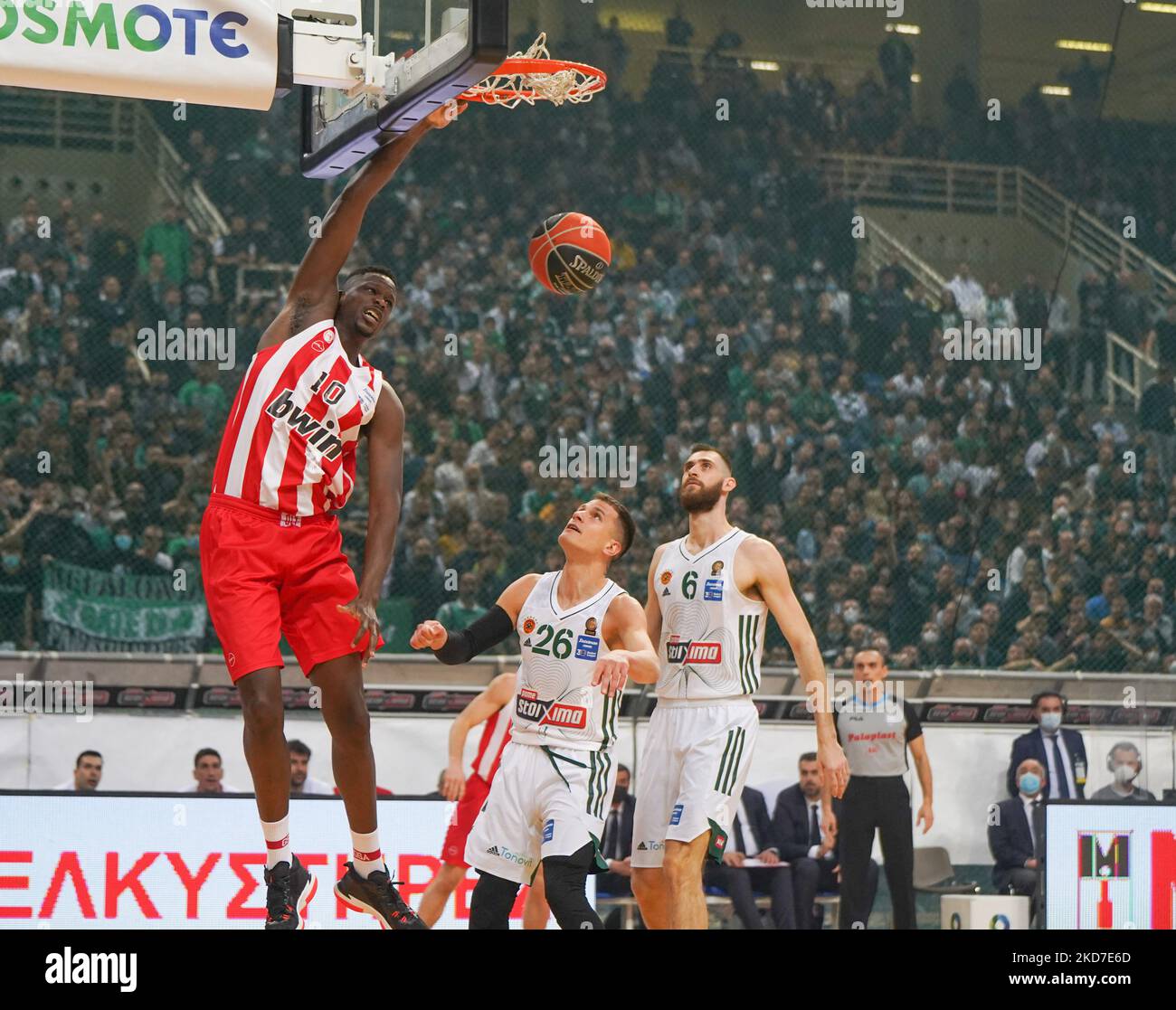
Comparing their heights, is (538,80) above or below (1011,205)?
below

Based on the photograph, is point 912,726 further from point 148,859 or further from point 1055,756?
Result: point 148,859

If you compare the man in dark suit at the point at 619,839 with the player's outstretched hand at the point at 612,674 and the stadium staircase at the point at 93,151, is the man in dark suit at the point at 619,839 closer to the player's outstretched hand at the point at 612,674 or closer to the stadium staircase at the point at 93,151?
the player's outstretched hand at the point at 612,674

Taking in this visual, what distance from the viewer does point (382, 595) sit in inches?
429

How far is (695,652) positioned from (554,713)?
69cm

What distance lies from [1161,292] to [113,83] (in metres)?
9.84

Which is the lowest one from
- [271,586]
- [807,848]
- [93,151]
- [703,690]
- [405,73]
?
[807,848]

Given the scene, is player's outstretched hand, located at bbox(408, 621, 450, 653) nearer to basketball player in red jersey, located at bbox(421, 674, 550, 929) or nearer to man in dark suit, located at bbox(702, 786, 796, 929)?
basketball player in red jersey, located at bbox(421, 674, 550, 929)

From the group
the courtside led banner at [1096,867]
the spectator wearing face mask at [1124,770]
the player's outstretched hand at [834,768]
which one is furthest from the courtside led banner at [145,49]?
the spectator wearing face mask at [1124,770]

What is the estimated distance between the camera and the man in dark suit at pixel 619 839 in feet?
31.2

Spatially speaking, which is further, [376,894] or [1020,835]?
[1020,835]

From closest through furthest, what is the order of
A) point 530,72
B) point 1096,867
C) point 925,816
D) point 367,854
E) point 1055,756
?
point 367,854, point 530,72, point 1096,867, point 925,816, point 1055,756

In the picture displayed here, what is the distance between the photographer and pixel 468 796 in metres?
8.16

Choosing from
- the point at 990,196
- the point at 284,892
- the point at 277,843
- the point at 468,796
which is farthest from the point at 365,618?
the point at 990,196
